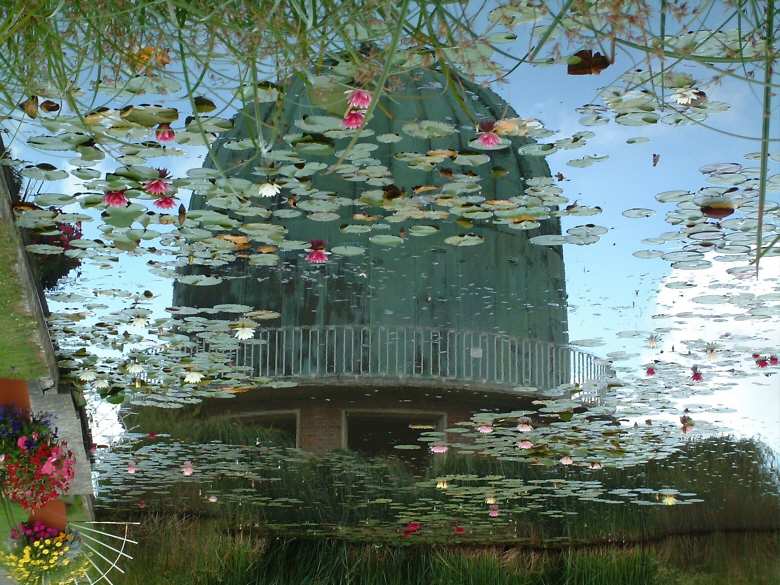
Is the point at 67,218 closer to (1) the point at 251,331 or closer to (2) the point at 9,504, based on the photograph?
(1) the point at 251,331

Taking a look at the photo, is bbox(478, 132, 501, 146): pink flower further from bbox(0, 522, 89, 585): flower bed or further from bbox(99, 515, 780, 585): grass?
bbox(99, 515, 780, 585): grass

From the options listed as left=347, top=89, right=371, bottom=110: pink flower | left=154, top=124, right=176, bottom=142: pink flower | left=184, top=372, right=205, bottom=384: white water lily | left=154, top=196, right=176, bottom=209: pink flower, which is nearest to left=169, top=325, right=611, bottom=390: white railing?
left=184, top=372, right=205, bottom=384: white water lily

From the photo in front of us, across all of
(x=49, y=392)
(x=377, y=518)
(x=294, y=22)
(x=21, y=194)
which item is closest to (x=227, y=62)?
(x=294, y=22)

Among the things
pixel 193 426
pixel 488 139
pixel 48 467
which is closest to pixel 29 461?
pixel 48 467

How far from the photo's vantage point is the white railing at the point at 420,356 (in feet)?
39.6

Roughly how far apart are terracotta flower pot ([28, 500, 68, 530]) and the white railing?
113 inches

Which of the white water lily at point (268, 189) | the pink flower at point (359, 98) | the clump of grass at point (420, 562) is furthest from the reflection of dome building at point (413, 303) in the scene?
the pink flower at point (359, 98)

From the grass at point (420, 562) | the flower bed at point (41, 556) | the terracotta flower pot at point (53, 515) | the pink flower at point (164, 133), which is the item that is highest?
the pink flower at point (164, 133)

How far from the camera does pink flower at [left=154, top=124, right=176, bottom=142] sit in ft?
20.4

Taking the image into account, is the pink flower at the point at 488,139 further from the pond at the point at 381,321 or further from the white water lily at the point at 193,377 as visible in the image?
the white water lily at the point at 193,377

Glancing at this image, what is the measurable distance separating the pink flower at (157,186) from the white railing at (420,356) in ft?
16.2

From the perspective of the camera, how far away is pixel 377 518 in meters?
15.4

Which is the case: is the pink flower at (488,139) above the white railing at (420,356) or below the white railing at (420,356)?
above

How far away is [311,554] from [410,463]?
3.04 m
